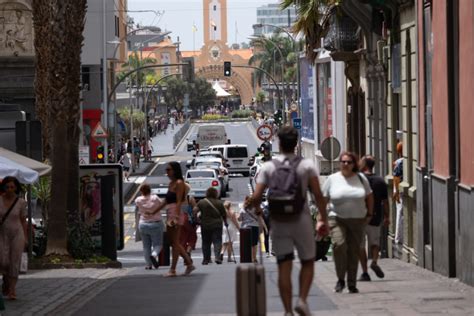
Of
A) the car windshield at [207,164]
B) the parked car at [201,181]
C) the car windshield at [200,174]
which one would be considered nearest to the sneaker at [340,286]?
the parked car at [201,181]

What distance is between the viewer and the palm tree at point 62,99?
80.6 feet

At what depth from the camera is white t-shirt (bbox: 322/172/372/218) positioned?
1473 cm

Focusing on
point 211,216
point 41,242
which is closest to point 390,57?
point 211,216

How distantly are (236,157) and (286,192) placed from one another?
62002 mm

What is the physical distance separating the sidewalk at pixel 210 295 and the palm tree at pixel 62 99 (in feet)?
13.5

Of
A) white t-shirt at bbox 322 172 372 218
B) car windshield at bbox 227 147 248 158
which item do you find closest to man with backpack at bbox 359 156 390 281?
white t-shirt at bbox 322 172 372 218

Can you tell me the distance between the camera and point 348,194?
1475cm

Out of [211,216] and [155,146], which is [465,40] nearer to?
[211,216]

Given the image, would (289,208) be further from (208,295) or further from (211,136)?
(211,136)

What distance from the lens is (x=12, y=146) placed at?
28.2 m

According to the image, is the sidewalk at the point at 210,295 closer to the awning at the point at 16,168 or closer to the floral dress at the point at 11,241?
the floral dress at the point at 11,241

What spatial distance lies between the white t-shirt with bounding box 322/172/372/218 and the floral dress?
3.83 m

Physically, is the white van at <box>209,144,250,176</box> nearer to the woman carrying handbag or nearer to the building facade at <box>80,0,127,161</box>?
the building facade at <box>80,0,127,161</box>

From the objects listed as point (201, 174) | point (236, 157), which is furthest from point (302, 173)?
point (236, 157)
